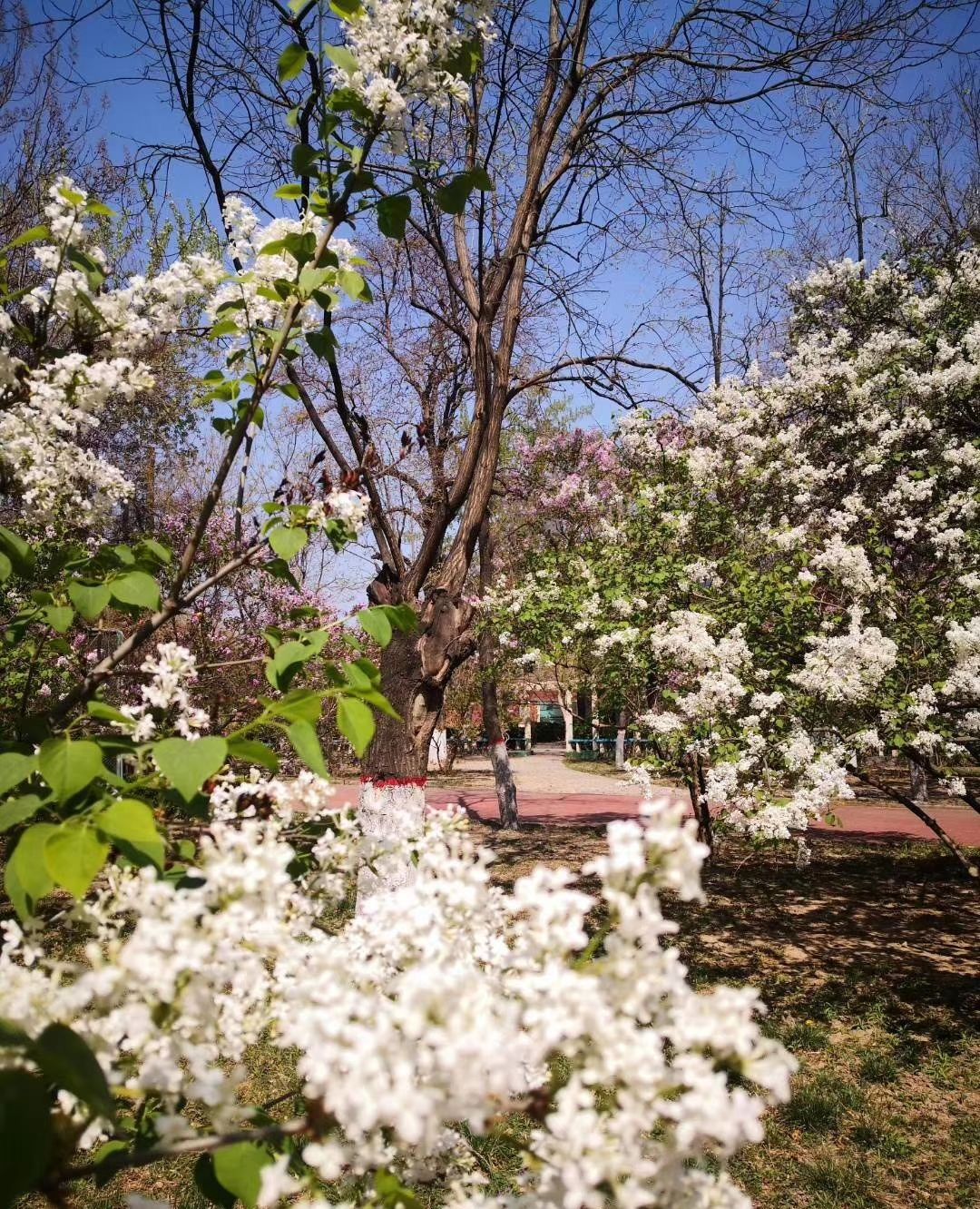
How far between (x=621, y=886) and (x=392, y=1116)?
313 mm

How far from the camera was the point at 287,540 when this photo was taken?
1.88 metres

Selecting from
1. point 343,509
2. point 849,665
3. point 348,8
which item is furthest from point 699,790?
point 348,8

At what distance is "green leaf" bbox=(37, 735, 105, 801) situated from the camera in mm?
1083

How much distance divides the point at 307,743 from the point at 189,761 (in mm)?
164

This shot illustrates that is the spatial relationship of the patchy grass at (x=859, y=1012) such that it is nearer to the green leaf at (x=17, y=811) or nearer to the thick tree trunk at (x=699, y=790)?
the thick tree trunk at (x=699, y=790)

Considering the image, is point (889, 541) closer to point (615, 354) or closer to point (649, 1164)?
point (615, 354)

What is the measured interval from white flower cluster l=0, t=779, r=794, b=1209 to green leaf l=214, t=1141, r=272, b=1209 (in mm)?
133

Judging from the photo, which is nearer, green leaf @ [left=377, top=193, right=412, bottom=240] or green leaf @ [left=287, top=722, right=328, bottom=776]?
green leaf @ [left=287, top=722, right=328, bottom=776]

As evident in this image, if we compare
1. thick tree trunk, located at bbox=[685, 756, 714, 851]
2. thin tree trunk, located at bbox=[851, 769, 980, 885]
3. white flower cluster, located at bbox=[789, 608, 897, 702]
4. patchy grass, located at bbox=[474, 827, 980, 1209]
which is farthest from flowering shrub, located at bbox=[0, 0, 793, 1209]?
thick tree trunk, located at bbox=[685, 756, 714, 851]

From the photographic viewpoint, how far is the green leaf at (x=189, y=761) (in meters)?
1.07

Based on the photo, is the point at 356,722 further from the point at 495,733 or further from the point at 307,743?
the point at 495,733

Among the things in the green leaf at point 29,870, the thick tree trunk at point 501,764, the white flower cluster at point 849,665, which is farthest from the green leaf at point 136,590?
the thick tree trunk at point 501,764

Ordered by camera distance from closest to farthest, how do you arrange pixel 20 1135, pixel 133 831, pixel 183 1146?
pixel 20 1135 < pixel 183 1146 < pixel 133 831

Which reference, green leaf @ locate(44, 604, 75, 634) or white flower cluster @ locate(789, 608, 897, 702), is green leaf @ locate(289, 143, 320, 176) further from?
white flower cluster @ locate(789, 608, 897, 702)
